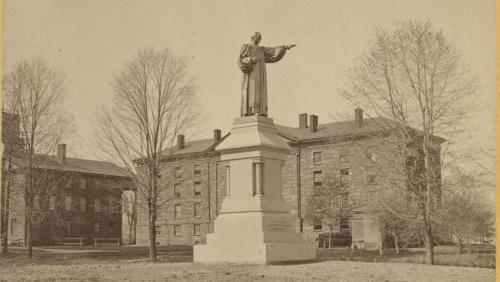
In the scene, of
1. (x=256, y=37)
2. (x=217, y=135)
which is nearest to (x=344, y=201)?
(x=217, y=135)

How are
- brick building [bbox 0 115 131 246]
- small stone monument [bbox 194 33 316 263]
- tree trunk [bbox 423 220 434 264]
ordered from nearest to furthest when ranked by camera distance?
small stone monument [bbox 194 33 316 263] < tree trunk [bbox 423 220 434 264] < brick building [bbox 0 115 131 246]

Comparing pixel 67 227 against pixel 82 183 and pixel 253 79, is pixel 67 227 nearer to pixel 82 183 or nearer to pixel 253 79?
pixel 82 183

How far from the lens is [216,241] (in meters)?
18.5

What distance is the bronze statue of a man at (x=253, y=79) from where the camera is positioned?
64.1 ft

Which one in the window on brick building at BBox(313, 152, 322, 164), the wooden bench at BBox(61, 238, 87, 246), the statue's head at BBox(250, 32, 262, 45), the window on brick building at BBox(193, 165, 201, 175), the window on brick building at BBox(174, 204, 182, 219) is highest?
the statue's head at BBox(250, 32, 262, 45)

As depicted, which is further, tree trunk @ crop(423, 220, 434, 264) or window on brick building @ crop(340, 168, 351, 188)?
window on brick building @ crop(340, 168, 351, 188)

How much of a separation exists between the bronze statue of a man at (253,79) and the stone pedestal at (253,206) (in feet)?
1.38

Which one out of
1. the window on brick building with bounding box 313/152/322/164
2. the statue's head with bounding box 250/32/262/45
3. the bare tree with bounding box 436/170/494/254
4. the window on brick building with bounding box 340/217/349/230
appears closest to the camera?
the statue's head with bounding box 250/32/262/45

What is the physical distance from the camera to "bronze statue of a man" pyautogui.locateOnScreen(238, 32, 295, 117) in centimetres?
1955

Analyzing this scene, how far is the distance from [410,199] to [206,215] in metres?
52.4

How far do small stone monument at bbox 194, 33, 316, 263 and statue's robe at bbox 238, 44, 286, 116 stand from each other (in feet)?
0.15

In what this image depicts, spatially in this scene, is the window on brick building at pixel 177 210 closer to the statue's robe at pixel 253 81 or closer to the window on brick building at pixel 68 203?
the window on brick building at pixel 68 203

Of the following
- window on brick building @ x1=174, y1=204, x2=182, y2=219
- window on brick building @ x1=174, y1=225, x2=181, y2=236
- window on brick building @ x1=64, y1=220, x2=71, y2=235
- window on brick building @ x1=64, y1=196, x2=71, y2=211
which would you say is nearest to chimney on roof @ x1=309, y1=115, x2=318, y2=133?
window on brick building @ x1=174, y1=204, x2=182, y2=219

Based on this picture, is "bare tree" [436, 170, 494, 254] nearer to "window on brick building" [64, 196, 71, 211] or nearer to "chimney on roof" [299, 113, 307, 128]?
"chimney on roof" [299, 113, 307, 128]
